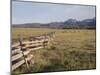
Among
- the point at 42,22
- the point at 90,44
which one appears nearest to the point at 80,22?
the point at 90,44

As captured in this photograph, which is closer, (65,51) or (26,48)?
(26,48)

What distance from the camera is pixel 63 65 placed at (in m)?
2.77

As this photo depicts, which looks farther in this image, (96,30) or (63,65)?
(96,30)

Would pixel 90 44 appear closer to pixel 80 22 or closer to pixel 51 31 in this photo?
pixel 80 22

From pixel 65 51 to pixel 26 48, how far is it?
0.51 metres

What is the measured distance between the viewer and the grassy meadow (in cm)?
265

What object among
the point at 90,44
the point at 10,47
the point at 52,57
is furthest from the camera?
the point at 90,44

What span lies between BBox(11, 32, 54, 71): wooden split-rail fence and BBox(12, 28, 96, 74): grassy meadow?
0.16ft

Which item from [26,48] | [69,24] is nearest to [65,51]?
[69,24]

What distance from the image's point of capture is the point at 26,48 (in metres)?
2.62

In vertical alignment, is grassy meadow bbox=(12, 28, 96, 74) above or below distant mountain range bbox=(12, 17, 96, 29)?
below

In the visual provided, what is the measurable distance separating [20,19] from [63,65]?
79cm

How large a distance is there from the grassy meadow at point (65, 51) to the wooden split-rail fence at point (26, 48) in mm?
49

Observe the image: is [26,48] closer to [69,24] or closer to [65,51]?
[65,51]
